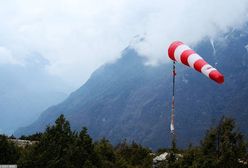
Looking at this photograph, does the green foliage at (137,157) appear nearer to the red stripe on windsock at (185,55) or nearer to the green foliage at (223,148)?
the green foliage at (223,148)

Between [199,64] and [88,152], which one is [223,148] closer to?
[88,152]

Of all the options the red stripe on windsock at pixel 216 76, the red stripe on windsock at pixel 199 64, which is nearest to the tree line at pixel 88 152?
the red stripe on windsock at pixel 199 64

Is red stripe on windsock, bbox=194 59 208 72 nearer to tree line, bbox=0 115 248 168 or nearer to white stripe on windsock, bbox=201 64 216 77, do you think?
white stripe on windsock, bbox=201 64 216 77

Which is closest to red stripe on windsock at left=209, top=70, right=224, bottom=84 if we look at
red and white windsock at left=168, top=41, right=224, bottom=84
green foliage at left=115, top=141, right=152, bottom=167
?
red and white windsock at left=168, top=41, right=224, bottom=84

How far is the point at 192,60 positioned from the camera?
74.6 feet

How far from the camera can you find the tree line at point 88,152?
4066cm

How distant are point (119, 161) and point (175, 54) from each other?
99.5 ft

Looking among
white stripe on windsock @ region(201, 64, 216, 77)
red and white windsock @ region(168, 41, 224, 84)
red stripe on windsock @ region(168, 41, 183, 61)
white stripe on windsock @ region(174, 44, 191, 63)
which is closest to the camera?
red and white windsock @ region(168, 41, 224, 84)

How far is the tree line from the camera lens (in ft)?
133

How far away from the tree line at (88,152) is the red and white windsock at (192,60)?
14.2 metres

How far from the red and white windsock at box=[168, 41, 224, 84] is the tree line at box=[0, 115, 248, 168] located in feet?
46.5

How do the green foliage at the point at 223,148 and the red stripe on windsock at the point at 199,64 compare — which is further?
the green foliage at the point at 223,148

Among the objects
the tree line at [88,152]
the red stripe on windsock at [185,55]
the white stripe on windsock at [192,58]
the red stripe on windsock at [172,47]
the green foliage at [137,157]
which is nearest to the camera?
the white stripe on windsock at [192,58]

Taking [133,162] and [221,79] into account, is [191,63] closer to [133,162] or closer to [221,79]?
[221,79]
